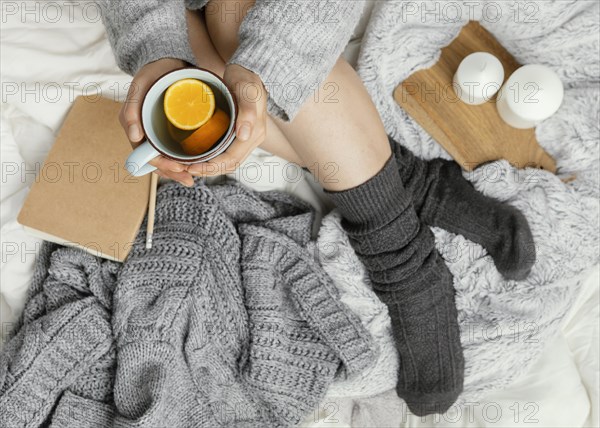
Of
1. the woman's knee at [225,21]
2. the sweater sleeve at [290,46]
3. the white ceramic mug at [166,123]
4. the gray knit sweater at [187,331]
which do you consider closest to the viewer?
the white ceramic mug at [166,123]

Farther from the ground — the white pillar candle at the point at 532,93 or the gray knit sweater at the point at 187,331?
the white pillar candle at the point at 532,93

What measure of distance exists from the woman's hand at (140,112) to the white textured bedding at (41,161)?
1.06 ft

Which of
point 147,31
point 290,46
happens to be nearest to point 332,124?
point 290,46

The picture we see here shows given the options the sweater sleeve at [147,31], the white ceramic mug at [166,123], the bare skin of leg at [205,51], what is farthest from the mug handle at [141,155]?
the bare skin of leg at [205,51]

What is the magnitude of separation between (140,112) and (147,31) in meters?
0.18

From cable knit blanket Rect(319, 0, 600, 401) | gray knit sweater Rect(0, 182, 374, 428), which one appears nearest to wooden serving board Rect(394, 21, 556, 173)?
cable knit blanket Rect(319, 0, 600, 401)

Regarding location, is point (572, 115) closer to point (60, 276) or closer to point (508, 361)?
point (508, 361)

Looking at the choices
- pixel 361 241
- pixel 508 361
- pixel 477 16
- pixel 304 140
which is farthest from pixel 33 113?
pixel 508 361

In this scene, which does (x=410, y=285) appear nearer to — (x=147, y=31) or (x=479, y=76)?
(x=479, y=76)

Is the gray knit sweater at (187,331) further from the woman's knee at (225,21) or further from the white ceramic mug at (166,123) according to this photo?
the white ceramic mug at (166,123)

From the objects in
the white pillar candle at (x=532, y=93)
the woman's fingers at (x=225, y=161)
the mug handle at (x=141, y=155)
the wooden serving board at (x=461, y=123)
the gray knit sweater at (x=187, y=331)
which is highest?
the mug handle at (x=141, y=155)

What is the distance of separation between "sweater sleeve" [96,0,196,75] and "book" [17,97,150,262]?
215mm

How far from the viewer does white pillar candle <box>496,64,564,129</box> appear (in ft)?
3.01

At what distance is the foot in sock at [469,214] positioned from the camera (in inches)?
36.5
